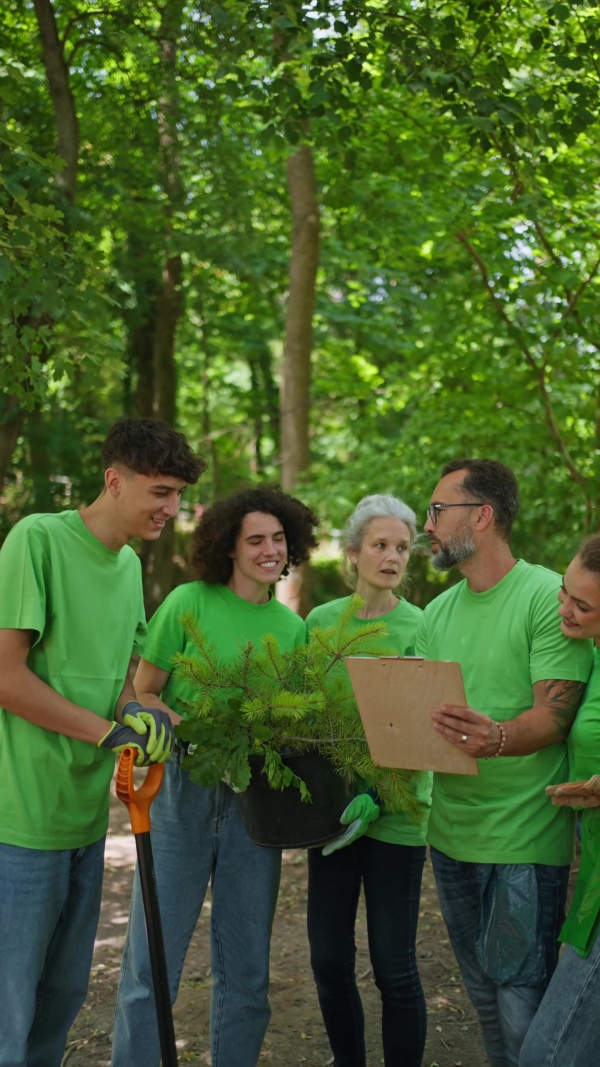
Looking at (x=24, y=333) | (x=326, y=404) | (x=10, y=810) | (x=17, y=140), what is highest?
(x=326, y=404)

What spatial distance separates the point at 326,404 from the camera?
1351 cm

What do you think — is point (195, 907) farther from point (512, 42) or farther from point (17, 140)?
point (512, 42)

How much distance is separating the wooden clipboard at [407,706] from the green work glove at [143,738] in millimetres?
521

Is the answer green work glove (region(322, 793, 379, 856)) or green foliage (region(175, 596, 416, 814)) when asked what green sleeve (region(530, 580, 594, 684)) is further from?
green work glove (region(322, 793, 379, 856))

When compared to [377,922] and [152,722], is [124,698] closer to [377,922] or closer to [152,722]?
[152,722]

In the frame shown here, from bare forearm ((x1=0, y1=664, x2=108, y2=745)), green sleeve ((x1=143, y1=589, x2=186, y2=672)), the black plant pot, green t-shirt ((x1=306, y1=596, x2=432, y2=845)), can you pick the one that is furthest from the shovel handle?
green t-shirt ((x1=306, y1=596, x2=432, y2=845))

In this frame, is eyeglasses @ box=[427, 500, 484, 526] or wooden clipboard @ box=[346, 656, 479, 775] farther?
eyeglasses @ box=[427, 500, 484, 526]

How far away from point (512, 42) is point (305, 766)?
515 cm

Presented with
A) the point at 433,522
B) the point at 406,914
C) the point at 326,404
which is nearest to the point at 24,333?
the point at 433,522

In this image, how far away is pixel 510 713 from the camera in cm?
272

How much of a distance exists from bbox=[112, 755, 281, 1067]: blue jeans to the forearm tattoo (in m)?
1.00

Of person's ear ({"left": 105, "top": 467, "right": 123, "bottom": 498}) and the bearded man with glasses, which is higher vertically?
person's ear ({"left": 105, "top": 467, "right": 123, "bottom": 498})

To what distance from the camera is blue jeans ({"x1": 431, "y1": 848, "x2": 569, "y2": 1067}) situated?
2.59m

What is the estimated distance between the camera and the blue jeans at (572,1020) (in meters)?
2.20
